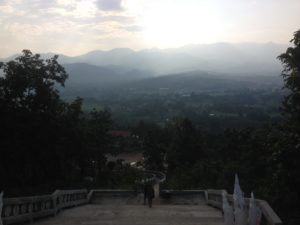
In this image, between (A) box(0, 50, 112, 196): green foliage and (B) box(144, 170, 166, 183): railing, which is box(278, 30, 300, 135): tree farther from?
(B) box(144, 170, 166, 183): railing

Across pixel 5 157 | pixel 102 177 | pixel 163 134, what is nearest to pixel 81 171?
pixel 102 177

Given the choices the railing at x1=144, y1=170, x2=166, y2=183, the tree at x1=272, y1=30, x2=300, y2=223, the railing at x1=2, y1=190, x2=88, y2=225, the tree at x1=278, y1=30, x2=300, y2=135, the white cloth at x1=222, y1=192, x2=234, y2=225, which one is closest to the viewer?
the white cloth at x1=222, y1=192, x2=234, y2=225

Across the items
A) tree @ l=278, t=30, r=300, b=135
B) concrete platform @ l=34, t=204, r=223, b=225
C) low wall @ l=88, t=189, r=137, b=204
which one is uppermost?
tree @ l=278, t=30, r=300, b=135

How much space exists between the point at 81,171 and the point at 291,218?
1213 inches

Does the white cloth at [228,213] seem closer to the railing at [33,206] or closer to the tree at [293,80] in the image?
the railing at [33,206]

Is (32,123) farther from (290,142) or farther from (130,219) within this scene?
(290,142)

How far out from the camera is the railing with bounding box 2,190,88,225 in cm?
1158

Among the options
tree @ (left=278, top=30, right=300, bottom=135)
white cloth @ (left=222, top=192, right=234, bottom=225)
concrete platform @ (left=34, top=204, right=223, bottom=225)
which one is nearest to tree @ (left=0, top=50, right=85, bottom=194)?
concrete platform @ (left=34, top=204, right=223, bottom=225)

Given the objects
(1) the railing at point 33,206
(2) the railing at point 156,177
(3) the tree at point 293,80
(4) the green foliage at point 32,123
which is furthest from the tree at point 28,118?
(3) the tree at point 293,80

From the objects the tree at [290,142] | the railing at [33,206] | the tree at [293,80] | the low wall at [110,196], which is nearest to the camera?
the railing at [33,206]

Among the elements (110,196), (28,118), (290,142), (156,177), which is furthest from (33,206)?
(156,177)

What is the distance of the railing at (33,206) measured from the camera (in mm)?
11579

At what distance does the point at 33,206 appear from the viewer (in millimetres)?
13500

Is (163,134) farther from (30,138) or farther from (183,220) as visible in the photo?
(183,220)
